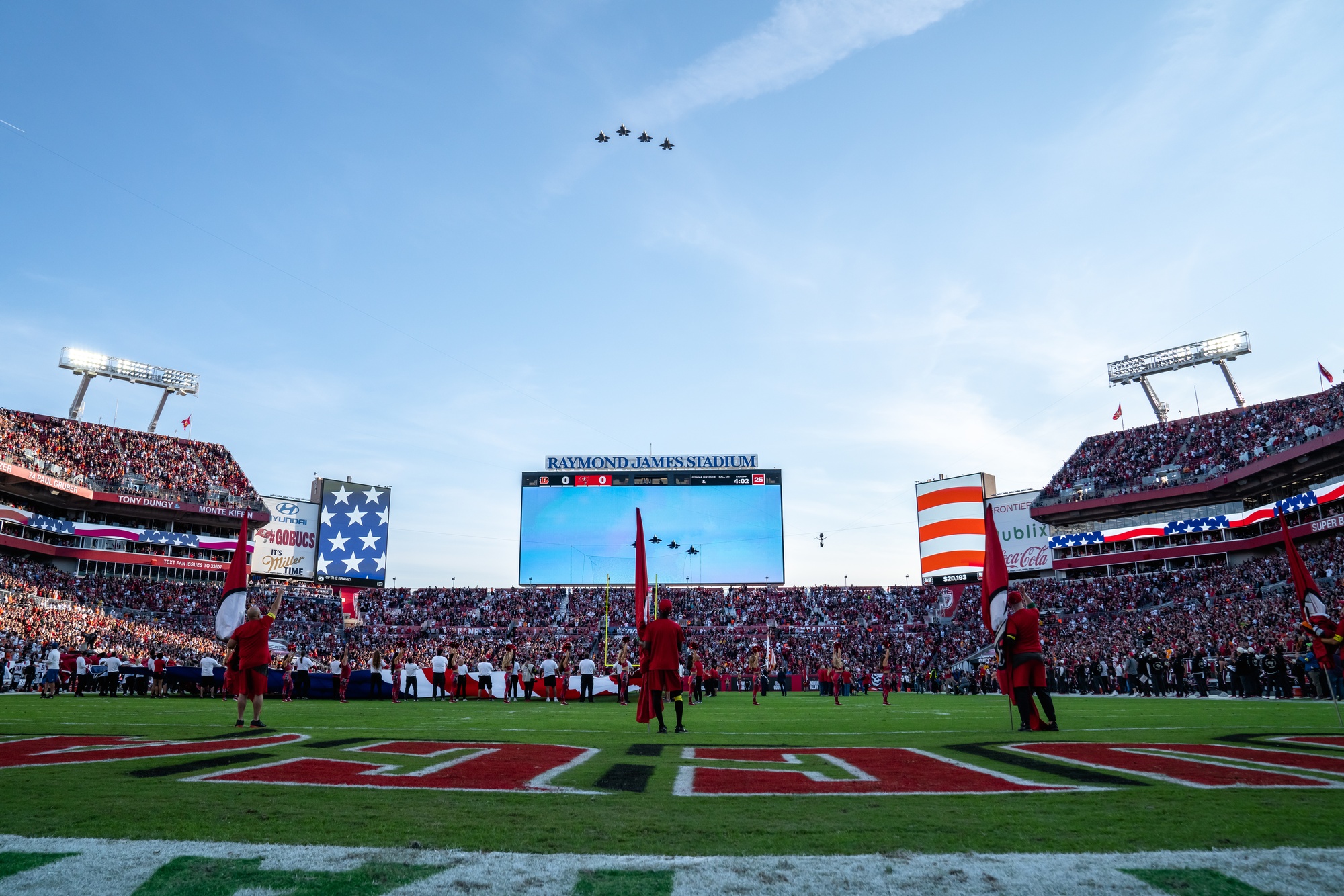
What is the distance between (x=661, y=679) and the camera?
36.8ft

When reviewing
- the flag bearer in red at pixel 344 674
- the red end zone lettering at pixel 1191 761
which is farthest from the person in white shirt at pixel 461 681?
the red end zone lettering at pixel 1191 761

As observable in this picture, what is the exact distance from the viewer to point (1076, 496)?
58281mm

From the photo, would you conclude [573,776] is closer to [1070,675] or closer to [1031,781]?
[1031,781]

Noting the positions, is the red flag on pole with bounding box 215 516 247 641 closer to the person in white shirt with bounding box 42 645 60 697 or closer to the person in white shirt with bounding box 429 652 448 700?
the person in white shirt with bounding box 429 652 448 700

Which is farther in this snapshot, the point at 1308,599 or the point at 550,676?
the point at 550,676

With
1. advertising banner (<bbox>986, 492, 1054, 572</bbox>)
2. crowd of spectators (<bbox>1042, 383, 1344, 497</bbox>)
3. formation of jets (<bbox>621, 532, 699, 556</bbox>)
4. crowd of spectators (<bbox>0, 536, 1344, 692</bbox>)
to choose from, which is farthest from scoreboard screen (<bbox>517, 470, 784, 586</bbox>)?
crowd of spectators (<bbox>1042, 383, 1344, 497</bbox>)

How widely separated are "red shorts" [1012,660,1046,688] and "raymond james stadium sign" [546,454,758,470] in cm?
4213

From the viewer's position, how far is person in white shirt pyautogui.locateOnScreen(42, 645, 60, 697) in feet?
74.3

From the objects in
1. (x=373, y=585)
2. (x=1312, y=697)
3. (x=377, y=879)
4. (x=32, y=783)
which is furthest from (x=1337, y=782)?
(x=373, y=585)

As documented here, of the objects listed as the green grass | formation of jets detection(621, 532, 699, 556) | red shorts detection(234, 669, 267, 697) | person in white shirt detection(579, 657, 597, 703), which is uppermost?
formation of jets detection(621, 532, 699, 556)

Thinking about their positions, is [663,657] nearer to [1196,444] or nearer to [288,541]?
Result: [1196,444]

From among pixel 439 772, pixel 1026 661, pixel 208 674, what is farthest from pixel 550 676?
pixel 439 772

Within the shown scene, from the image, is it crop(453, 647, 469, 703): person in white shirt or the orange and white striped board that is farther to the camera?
the orange and white striped board

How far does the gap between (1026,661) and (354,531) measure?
58.6m
